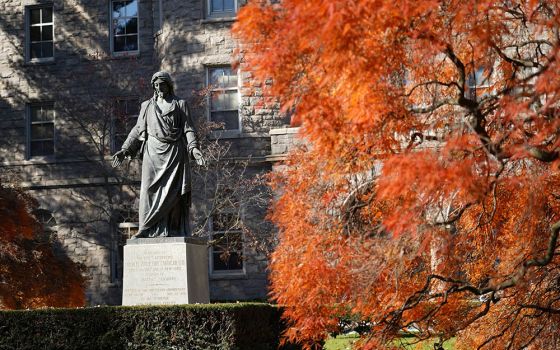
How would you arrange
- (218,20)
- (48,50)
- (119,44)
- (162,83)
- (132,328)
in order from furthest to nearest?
(48,50) < (119,44) < (218,20) < (162,83) < (132,328)

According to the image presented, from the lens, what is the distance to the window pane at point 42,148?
28266mm

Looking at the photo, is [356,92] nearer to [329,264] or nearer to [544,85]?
[544,85]

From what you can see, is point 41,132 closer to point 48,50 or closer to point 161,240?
point 48,50

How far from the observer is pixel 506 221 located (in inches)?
468

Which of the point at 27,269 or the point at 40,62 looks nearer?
the point at 27,269

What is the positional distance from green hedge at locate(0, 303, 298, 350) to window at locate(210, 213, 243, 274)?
1108cm

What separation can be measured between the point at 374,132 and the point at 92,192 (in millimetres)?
19048

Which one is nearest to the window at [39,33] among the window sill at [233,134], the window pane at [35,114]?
the window pane at [35,114]

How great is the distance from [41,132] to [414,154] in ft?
72.5

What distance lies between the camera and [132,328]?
469 inches

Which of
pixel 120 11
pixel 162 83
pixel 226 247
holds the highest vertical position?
pixel 120 11

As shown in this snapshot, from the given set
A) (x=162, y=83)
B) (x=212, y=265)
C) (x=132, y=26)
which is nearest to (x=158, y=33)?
(x=132, y=26)

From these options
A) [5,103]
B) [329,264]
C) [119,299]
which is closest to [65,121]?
[5,103]

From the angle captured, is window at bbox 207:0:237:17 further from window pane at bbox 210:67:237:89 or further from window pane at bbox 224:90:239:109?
window pane at bbox 224:90:239:109
